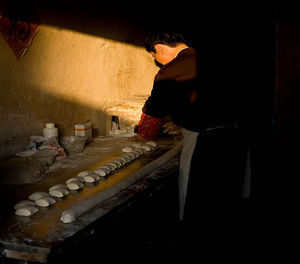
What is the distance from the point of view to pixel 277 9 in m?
4.06

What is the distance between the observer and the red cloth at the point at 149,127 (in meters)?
3.00

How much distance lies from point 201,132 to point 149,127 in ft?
2.85

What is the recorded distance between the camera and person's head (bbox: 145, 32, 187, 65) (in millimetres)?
2334

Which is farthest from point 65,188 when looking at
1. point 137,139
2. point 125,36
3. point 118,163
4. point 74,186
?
point 125,36

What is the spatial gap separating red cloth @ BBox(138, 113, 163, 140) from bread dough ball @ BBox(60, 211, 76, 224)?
66.1 inches

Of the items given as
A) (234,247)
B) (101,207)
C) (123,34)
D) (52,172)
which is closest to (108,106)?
(123,34)

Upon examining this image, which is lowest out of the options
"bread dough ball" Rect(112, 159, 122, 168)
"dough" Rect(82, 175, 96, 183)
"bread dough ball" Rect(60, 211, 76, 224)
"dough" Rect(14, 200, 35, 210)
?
"bread dough ball" Rect(60, 211, 76, 224)

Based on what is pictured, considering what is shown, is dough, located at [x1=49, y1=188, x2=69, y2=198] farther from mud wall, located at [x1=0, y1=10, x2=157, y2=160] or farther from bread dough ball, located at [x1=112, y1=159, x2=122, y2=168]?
mud wall, located at [x1=0, y1=10, x2=157, y2=160]

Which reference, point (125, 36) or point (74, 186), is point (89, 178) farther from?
point (125, 36)

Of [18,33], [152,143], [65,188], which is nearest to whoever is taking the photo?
[65,188]

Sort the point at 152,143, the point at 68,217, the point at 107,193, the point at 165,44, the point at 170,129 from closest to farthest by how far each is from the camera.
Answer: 1. the point at 68,217
2. the point at 107,193
3. the point at 165,44
4. the point at 152,143
5. the point at 170,129

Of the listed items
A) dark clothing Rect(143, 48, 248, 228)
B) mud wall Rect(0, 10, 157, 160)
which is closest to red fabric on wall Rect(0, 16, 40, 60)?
mud wall Rect(0, 10, 157, 160)

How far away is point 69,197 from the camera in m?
1.68

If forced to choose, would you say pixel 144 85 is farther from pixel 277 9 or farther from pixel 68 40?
pixel 277 9
